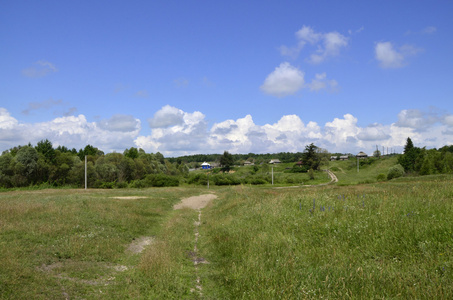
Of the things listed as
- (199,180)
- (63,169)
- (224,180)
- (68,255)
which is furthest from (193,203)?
(63,169)

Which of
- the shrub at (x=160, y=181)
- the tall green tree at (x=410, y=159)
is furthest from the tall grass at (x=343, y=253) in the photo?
the tall green tree at (x=410, y=159)

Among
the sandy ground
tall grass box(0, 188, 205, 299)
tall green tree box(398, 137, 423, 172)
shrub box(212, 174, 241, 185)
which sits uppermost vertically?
tall green tree box(398, 137, 423, 172)

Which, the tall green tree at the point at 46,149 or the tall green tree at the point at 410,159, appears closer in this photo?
the tall green tree at the point at 46,149

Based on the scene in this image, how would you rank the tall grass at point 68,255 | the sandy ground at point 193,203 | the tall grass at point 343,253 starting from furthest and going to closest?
the sandy ground at point 193,203
the tall grass at point 68,255
the tall grass at point 343,253

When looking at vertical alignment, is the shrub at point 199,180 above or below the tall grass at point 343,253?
below

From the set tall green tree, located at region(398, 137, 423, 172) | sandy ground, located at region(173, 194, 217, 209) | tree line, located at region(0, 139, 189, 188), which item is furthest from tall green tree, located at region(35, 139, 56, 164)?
tall green tree, located at region(398, 137, 423, 172)

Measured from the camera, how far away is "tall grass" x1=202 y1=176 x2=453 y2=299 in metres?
5.55

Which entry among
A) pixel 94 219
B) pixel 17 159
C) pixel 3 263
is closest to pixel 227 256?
pixel 3 263

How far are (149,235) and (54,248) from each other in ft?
17.6

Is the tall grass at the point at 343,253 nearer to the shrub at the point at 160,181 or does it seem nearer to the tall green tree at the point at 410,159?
the shrub at the point at 160,181

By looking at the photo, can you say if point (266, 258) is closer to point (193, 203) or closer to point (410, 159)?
point (193, 203)

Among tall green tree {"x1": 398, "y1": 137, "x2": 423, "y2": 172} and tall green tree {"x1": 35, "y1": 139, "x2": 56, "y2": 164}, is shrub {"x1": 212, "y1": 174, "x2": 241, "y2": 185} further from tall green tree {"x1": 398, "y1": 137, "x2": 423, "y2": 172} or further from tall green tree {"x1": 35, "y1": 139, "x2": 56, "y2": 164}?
tall green tree {"x1": 398, "y1": 137, "x2": 423, "y2": 172}

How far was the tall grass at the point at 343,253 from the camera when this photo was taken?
5555 millimetres

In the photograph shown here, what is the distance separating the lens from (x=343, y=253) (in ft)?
25.1
